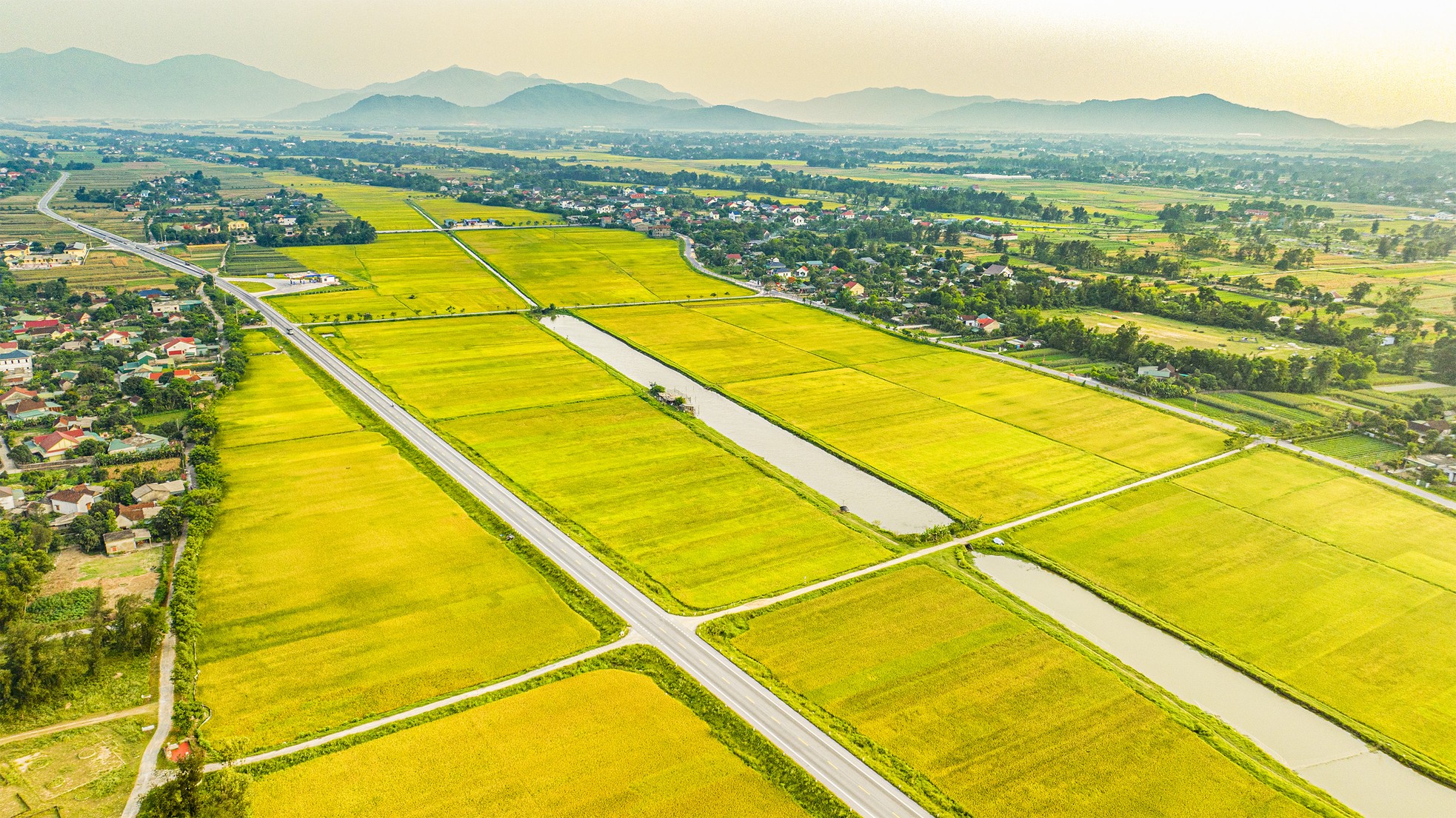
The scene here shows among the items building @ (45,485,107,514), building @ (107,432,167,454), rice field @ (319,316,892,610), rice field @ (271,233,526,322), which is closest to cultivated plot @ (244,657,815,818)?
rice field @ (319,316,892,610)

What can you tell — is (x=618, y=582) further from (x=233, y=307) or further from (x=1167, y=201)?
(x=1167, y=201)

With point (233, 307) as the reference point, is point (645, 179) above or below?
above

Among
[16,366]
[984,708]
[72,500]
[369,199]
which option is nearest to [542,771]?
[984,708]

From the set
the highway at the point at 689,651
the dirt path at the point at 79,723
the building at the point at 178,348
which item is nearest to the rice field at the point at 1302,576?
the highway at the point at 689,651

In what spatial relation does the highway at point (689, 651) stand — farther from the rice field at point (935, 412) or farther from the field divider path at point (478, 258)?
the field divider path at point (478, 258)

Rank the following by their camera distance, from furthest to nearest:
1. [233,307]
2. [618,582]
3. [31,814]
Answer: [233,307] → [618,582] → [31,814]

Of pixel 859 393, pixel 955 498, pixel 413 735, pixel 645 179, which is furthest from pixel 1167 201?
pixel 413 735

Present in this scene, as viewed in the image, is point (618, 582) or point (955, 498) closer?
point (618, 582)

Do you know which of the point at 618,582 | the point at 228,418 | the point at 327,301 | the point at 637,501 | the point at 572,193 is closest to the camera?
the point at 618,582
